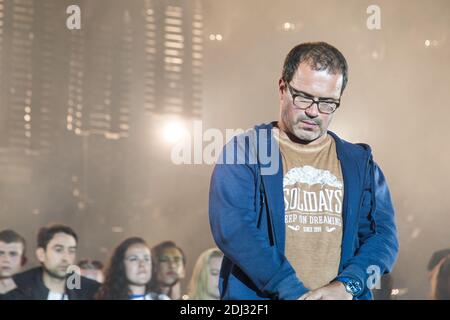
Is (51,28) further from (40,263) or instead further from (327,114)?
(327,114)

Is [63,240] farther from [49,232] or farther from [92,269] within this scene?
[92,269]

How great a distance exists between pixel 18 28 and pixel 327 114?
111 inches

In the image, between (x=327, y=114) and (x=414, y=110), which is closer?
(x=327, y=114)

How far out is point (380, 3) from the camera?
467cm

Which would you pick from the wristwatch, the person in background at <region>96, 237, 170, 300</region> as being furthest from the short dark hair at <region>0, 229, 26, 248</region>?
the wristwatch

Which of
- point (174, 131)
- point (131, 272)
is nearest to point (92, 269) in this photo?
point (131, 272)

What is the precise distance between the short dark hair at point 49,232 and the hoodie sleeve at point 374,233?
2625 mm

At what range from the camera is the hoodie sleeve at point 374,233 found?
2.08m

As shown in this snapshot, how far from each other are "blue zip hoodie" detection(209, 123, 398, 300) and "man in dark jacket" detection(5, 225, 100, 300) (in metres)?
2.28

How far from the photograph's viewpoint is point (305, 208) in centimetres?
208

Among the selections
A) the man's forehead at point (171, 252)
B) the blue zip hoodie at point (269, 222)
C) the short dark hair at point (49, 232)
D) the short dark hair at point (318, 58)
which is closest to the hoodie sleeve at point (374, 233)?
the blue zip hoodie at point (269, 222)

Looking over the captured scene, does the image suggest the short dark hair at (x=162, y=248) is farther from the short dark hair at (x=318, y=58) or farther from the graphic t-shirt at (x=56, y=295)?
the short dark hair at (x=318, y=58)

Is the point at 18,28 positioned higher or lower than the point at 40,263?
higher
